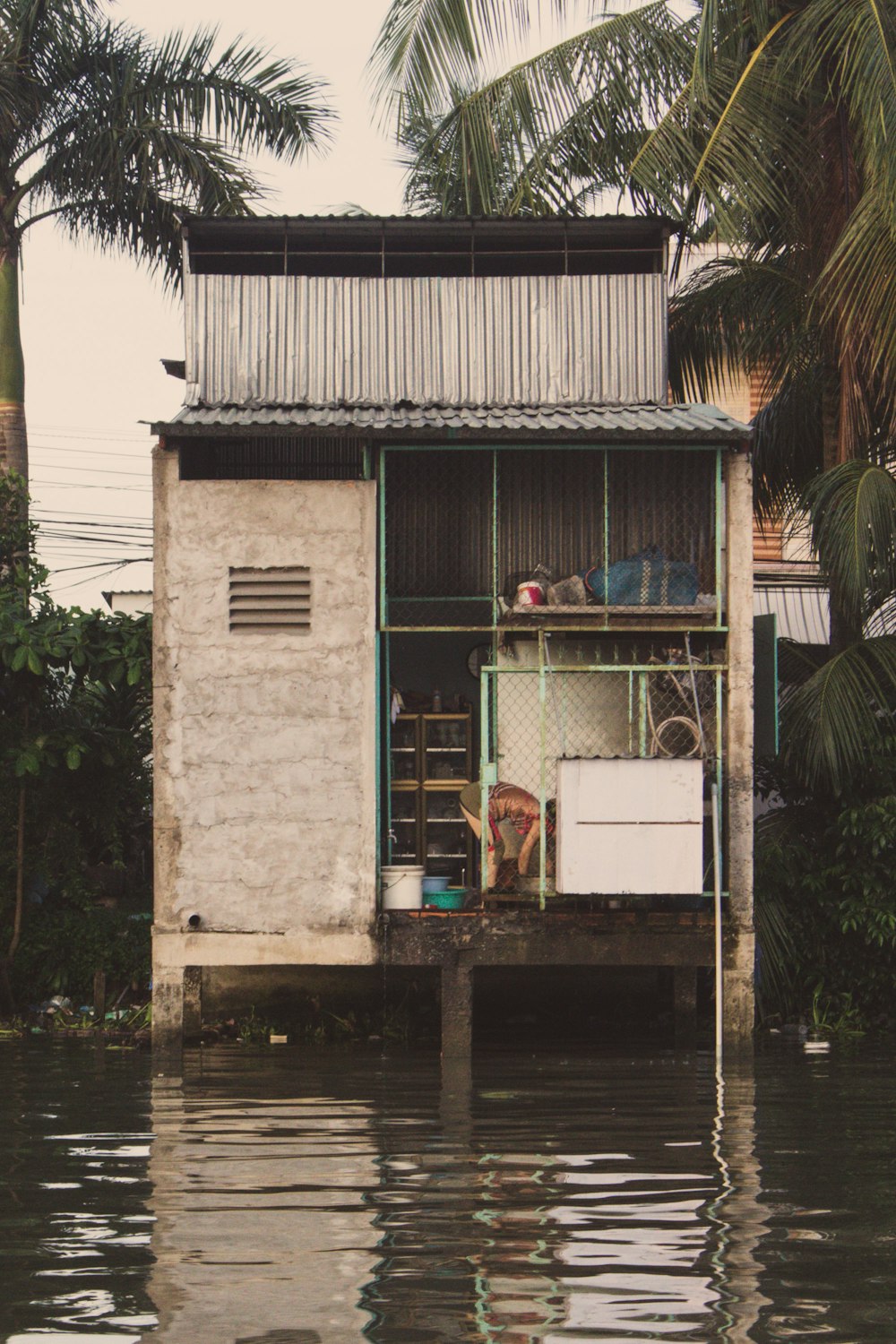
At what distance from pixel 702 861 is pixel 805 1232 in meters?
6.20

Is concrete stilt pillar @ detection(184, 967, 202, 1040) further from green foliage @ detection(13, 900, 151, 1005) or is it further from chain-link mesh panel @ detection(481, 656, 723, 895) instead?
chain-link mesh panel @ detection(481, 656, 723, 895)

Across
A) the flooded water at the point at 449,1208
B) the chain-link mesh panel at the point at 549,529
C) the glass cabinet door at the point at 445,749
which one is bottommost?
the flooded water at the point at 449,1208

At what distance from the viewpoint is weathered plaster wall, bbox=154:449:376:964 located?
557 inches

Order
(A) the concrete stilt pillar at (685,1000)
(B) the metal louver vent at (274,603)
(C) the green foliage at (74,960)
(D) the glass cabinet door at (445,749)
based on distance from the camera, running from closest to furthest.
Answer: (B) the metal louver vent at (274,603)
(A) the concrete stilt pillar at (685,1000)
(D) the glass cabinet door at (445,749)
(C) the green foliage at (74,960)

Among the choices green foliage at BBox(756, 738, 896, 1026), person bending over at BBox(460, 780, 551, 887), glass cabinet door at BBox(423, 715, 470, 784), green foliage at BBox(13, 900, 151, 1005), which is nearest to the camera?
person bending over at BBox(460, 780, 551, 887)

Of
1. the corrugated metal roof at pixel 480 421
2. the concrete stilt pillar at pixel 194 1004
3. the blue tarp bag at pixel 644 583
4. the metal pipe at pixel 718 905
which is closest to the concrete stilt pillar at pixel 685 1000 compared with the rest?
the metal pipe at pixel 718 905

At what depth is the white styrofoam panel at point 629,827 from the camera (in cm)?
1329

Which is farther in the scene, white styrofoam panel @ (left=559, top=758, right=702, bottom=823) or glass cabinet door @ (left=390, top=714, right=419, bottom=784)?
glass cabinet door @ (left=390, top=714, right=419, bottom=784)

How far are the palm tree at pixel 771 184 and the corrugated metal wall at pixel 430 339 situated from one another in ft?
4.04

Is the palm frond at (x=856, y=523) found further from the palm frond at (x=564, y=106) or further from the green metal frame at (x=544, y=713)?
the palm frond at (x=564, y=106)

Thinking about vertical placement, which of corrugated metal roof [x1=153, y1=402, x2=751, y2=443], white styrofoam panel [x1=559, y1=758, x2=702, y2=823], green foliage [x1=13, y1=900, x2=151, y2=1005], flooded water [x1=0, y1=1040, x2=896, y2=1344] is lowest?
flooded water [x1=0, y1=1040, x2=896, y2=1344]

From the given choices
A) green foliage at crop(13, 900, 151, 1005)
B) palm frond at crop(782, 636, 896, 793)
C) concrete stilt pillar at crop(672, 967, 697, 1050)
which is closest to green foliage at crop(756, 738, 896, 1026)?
palm frond at crop(782, 636, 896, 793)

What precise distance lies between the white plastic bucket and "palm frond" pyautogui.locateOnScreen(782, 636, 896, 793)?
153 inches

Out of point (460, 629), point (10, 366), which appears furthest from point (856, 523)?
point (10, 366)
